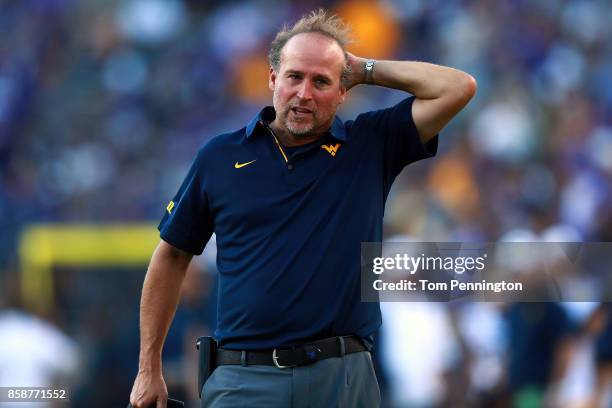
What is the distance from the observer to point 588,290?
23.2 ft

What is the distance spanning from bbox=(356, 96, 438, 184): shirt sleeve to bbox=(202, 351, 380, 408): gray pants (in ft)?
2.26

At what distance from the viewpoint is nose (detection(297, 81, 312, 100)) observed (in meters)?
3.41

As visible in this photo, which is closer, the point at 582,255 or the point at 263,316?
the point at 263,316

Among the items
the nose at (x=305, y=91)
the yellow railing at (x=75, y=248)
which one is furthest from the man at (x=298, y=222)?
the yellow railing at (x=75, y=248)

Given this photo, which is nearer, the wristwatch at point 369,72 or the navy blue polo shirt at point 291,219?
the navy blue polo shirt at point 291,219

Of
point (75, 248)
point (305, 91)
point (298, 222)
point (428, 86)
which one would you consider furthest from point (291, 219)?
point (75, 248)

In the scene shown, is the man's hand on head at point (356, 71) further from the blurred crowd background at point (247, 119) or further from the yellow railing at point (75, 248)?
the yellow railing at point (75, 248)

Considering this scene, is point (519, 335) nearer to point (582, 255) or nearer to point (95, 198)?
point (582, 255)

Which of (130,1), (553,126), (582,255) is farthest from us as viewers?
(130,1)

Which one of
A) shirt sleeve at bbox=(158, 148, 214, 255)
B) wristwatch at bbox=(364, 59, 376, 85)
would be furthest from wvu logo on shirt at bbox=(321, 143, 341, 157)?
shirt sleeve at bbox=(158, 148, 214, 255)

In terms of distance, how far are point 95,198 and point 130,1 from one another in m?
2.21

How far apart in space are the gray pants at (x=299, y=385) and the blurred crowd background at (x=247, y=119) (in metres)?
3.57

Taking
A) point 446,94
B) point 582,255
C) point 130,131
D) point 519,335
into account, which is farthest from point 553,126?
point 446,94

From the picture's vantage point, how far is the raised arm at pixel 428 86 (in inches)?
137
